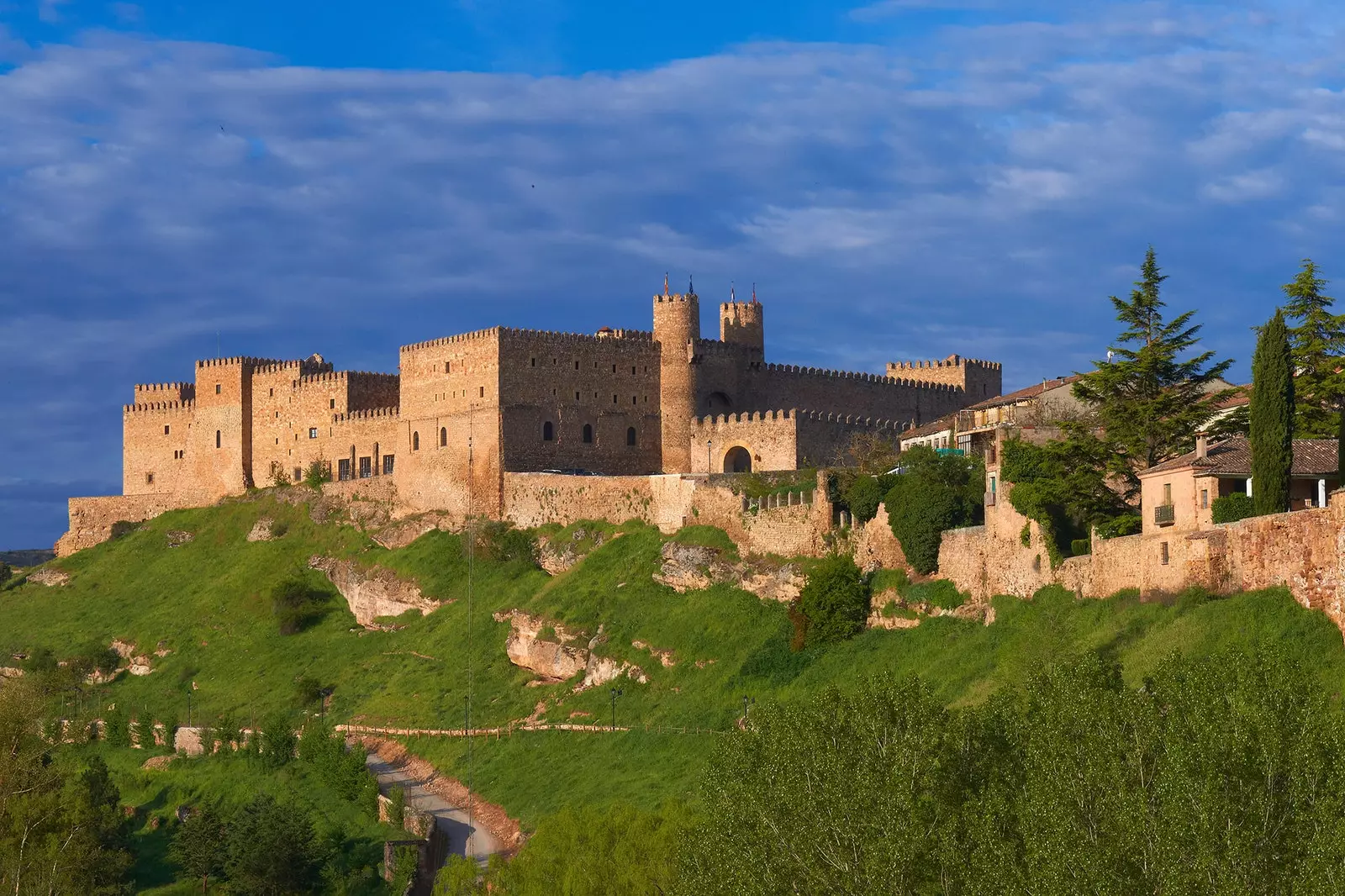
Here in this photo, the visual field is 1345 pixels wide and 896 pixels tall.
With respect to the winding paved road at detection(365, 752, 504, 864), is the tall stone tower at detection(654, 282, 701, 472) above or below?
above

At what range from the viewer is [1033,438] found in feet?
178

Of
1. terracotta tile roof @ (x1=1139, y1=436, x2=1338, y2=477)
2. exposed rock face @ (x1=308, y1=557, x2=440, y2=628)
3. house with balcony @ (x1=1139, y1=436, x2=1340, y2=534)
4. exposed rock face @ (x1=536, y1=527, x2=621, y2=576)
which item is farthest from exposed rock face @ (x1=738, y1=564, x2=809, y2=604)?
terracotta tile roof @ (x1=1139, y1=436, x2=1338, y2=477)

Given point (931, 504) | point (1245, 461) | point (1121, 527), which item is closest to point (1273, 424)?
point (1245, 461)

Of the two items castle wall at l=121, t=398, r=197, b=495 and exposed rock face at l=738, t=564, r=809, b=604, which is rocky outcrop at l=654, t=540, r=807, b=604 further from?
castle wall at l=121, t=398, r=197, b=495

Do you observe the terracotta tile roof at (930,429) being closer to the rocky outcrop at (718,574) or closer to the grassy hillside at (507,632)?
the grassy hillside at (507,632)

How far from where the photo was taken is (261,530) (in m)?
81.8

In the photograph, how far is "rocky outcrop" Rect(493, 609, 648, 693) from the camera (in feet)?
192

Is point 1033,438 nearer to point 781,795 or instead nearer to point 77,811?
point 781,795

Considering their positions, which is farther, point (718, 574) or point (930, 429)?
point (930, 429)

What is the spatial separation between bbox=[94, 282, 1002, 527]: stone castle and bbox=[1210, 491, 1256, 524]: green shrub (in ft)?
94.3

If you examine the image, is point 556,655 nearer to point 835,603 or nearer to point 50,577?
point 835,603

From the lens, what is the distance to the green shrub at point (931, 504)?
178 ft

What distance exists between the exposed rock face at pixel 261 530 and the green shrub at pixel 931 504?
1333 inches

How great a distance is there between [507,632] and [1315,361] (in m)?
27.9
